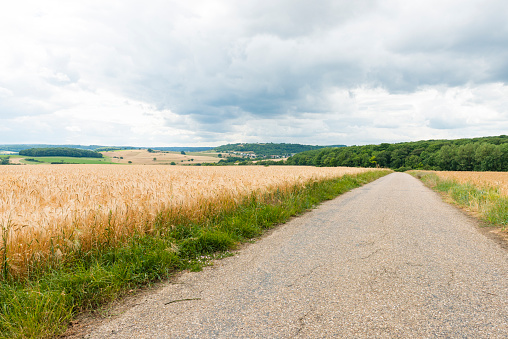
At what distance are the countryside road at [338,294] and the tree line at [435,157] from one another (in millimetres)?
90127

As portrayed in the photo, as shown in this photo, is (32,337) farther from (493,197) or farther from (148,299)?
(493,197)

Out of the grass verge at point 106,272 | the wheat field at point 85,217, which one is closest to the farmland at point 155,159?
the wheat field at point 85,217

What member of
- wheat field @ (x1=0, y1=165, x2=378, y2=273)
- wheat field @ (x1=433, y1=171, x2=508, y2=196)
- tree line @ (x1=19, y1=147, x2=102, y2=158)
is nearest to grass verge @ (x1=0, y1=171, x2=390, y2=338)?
wheat field @ (x1=0, y1=165, x2=378, y2=273)

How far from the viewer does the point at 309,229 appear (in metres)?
7.25

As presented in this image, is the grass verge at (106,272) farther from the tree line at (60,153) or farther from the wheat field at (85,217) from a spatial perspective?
the tree line at (60,153)

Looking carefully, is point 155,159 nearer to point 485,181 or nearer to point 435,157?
point 485,181

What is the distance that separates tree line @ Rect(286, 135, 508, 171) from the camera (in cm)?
8292

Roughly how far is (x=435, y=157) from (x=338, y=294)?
4829 inches

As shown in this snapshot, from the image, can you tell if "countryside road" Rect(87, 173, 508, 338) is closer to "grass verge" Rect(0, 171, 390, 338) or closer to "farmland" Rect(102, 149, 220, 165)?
"grass verge" Rect(0, 171, 390, 338)

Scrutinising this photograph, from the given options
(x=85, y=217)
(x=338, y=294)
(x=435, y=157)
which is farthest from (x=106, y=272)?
(x=435, y=157)

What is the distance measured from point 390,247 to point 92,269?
18.6 feet

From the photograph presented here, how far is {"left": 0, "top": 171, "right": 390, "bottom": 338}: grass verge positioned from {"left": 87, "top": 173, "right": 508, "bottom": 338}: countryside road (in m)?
0.49

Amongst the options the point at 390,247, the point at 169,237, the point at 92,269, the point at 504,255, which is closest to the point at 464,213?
the point at 504,255

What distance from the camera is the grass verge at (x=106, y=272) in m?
2.89
